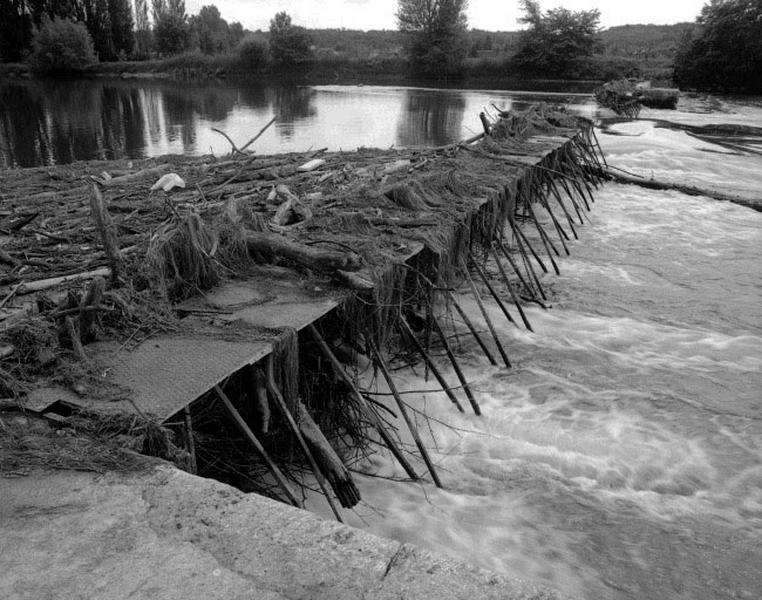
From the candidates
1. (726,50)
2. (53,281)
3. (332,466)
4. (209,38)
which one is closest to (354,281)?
(332,466)

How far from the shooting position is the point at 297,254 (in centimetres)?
511

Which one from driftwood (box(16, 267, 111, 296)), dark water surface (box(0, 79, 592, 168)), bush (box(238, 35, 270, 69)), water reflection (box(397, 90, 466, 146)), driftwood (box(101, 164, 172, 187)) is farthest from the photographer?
bush (box(238, 35, 270, 69))

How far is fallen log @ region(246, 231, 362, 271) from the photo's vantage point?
4.90 meters

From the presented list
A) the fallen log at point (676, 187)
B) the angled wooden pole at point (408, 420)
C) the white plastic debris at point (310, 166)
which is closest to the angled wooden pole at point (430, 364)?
the angled wooden pole at point (408, 420)

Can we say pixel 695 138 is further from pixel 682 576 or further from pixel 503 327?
pixel 682 576

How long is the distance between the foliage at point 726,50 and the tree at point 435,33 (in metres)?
27.5

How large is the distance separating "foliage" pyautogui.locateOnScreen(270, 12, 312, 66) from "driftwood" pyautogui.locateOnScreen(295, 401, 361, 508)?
81.3 meters

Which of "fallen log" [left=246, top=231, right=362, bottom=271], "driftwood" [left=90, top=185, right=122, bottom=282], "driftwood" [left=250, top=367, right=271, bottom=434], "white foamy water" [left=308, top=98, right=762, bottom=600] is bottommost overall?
"white foamy water" [left=308, top=98, right=762, bottom=600]

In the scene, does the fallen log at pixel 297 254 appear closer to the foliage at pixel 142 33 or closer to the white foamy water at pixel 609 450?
the white foamy water at pixel 609 450

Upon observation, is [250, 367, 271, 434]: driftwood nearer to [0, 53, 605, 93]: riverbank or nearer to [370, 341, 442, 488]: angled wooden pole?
[370, 341, 442, 488]: angled wooden pole

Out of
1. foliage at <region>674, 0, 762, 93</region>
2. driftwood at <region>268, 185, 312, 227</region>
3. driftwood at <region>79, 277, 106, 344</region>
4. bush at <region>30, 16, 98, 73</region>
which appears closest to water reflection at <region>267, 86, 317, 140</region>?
driftwood at <region>268, 185, 312, 227</region>

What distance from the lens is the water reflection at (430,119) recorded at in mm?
24797

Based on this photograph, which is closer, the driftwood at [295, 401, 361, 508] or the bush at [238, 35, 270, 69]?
the driftwood at [295, 401, 361, 508]

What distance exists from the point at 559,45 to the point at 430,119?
4439 cm
